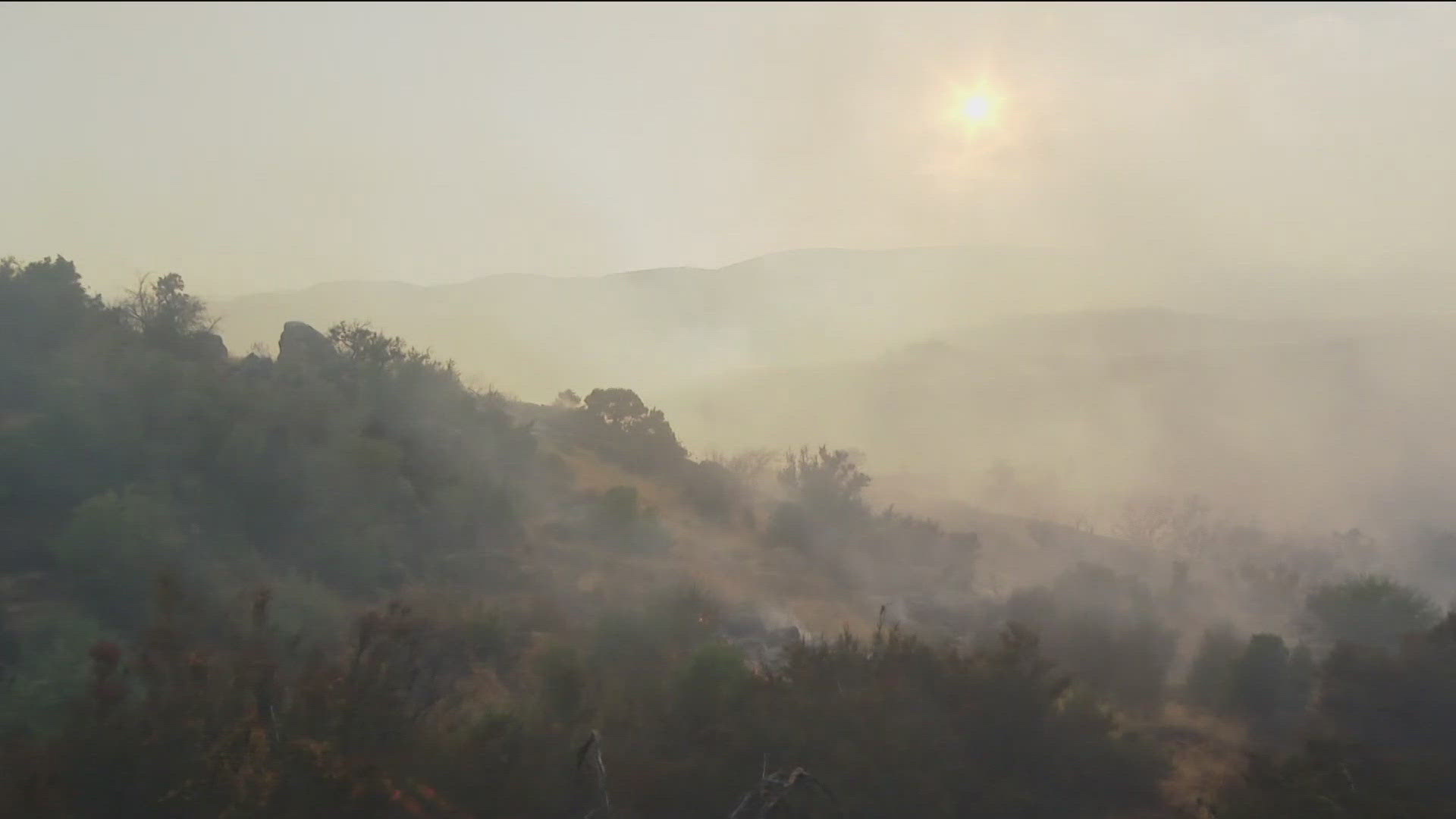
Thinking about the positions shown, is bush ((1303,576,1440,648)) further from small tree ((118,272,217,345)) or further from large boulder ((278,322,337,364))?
small tree ((118,272,217,345))

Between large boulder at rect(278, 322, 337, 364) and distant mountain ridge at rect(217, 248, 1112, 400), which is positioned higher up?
distant mountain ridge at rect(217, 248, 1112, 400)

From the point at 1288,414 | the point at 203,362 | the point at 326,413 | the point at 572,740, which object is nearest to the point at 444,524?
the point at 326,413

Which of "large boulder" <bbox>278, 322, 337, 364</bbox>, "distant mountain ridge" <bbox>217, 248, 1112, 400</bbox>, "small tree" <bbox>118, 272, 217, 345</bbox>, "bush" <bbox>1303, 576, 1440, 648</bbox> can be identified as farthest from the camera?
"distant mountain ridge" <bbox>217, 248, 1112, 400</bbox>

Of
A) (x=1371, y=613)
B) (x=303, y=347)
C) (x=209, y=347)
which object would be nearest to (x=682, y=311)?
(x=303, y=347)

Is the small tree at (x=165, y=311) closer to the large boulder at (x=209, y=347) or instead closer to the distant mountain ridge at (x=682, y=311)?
the large boulder at (x=209, y=347)

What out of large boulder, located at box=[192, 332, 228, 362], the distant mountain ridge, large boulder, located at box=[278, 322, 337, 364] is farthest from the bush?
the distant mountain ridge

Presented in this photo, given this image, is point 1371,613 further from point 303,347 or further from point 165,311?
point 165,311

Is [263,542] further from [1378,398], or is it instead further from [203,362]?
[1378,398]

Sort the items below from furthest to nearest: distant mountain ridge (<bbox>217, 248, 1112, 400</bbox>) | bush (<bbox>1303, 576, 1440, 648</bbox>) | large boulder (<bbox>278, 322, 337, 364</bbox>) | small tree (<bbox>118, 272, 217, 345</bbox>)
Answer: distant mountain ridge (<bbox>217, 248, 1112, 400</bbox>) → large boulder (<bbox>278, 322, 337, 364</bbox>) → small tree (<bbox>118, 272, 217, 345</bbox>) → bush (<bbox>1303, 576, 1440, 648</bbox>)
